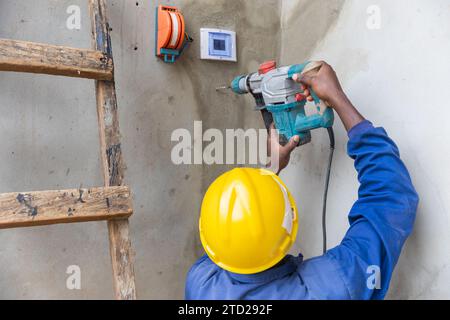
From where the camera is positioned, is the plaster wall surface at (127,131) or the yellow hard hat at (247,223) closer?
the yellow hard hat at (247,223)

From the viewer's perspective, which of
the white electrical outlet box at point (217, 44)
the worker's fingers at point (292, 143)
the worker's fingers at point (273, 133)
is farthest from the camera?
the white electrical outlet box at point (217, 44)

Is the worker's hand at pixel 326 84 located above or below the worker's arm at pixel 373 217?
above

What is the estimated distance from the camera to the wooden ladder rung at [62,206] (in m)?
0.95

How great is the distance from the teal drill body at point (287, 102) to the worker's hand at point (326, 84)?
0.04 m

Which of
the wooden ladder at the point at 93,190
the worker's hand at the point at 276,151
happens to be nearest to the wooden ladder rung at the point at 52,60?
the wooden ladder at the point at 93,190

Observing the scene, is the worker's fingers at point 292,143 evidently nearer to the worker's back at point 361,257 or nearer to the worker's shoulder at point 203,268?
the worker's back at point 361,257

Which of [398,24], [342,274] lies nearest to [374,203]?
[342,274]

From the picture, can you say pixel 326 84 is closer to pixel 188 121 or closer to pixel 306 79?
pixel 306 79

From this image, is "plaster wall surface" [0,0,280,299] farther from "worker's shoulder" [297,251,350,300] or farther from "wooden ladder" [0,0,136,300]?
"worker's shoulder" [297,251,350,300]

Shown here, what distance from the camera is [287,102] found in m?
1.18

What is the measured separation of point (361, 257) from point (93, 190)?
650 millimetres

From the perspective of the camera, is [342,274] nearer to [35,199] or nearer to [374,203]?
[374,203]

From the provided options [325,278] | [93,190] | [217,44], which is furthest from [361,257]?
[217,44]

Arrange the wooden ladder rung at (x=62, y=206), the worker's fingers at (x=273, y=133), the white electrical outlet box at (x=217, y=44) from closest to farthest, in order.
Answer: the wooden ladder rung at (x=62, y=206)
the worker's fingers at (x=273, y=133)
the white electrical outlet box at (x=217, y=44)
